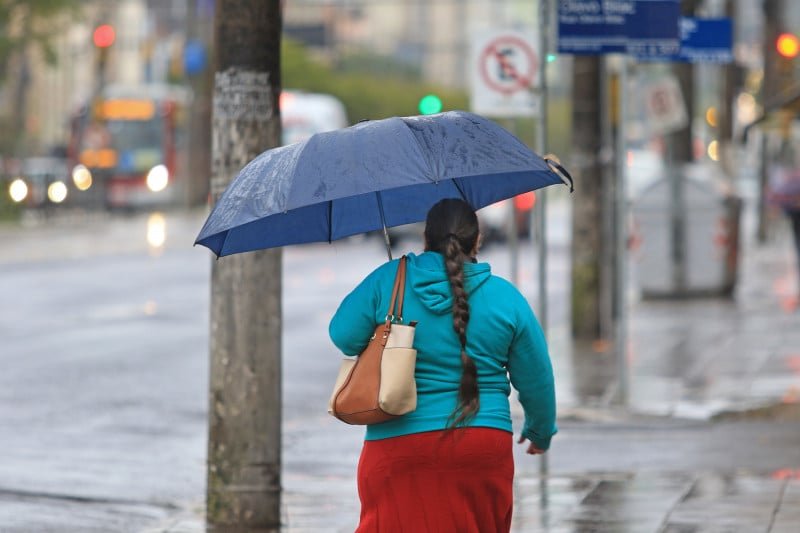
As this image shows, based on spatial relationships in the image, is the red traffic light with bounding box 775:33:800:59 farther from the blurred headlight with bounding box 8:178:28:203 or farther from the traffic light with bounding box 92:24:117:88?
the traffic light with bounding box 92:24:117:88

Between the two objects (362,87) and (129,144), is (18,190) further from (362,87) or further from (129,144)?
(362,87)

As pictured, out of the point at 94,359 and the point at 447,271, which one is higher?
the point at 447,271

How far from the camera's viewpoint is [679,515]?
29.0ft

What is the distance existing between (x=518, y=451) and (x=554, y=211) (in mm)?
52308

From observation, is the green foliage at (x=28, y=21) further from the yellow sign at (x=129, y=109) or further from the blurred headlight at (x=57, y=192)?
the yellow sign at (x=129, y=109)

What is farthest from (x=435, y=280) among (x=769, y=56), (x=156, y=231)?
(x=156, y=231)

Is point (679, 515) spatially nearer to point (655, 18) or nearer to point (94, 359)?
point (655, 18)

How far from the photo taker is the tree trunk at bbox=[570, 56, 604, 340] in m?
18.2

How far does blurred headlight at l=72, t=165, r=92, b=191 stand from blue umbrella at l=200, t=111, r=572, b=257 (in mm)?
46461

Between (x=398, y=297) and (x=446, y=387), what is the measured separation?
305 millimetres

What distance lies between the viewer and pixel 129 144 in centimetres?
5731

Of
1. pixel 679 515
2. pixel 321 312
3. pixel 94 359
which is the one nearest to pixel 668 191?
pixel 321 312

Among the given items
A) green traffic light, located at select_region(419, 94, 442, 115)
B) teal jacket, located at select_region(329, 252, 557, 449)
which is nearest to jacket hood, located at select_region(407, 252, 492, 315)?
teal jacket, located at select_region(329, 252, 557, 449)

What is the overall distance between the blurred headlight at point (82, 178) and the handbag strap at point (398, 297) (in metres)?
47.2
